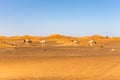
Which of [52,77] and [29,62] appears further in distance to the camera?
[29,62]

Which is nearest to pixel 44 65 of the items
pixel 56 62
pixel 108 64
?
pixel 56 62

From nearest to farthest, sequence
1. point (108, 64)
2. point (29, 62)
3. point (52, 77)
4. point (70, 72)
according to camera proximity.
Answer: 1. point (52, 77)
2. point (70, 72)
3. point (108, 64)
4. point (29, 62)

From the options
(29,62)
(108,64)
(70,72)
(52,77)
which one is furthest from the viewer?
(29,62)

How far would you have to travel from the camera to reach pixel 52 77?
16531 millimetres

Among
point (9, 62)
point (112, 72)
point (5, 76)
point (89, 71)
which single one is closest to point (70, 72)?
point (89, 71)

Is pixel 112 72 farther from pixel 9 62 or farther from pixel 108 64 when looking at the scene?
pixel 9 62

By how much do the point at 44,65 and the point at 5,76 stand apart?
3.02m

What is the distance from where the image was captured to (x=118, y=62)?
778 inches

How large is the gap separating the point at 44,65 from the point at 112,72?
434 centimetres

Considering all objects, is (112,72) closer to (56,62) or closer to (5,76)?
(56,62)

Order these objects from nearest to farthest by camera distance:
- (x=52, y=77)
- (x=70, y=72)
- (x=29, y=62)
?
1. (x=52, y=77)
2. (x=70, y=72)
3. (x=29, y=62)

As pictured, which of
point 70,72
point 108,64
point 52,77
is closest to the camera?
point 52,77

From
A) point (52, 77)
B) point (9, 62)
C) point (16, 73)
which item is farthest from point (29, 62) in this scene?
point (52, 77)

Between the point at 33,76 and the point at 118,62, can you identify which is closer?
the point at 33,76
